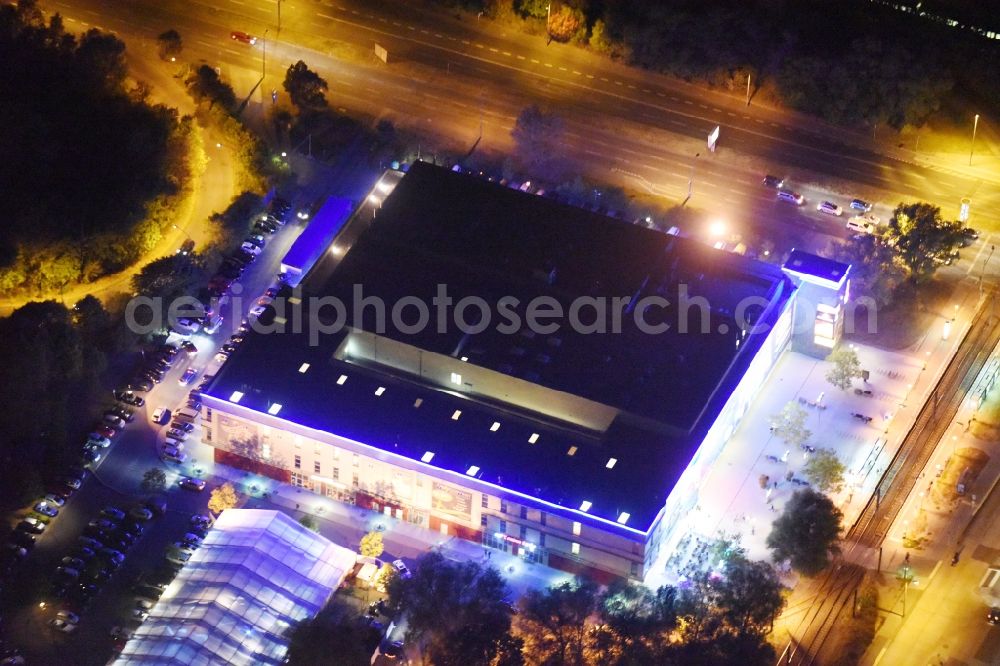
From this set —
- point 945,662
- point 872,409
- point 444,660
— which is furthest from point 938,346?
point 444,660

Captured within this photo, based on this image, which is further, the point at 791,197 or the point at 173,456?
the point at 791,197

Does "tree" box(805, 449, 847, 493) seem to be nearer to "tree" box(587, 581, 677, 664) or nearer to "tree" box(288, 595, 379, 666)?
"tree" box(587, 581, 677, 664)

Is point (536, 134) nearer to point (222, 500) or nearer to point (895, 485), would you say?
point (895, 485)

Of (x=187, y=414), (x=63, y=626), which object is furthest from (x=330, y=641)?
(x=187, y=414)

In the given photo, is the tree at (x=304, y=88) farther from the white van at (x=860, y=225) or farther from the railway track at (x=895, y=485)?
the railway track at (x=895, y=485)

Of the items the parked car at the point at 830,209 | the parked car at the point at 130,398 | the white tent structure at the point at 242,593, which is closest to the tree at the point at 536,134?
the parked car at the point at 830,209

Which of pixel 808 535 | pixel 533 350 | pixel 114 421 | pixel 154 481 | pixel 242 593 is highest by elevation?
pixel 533 350

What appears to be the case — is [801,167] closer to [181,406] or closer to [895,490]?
[895,490]
